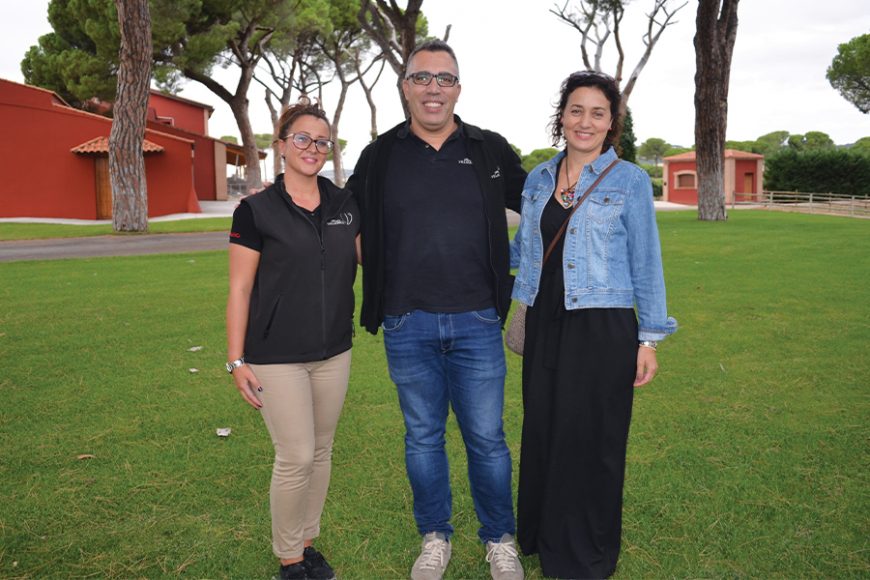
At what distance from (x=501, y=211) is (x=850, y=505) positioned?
2.42 meters

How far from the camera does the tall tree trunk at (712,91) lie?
2298 cm

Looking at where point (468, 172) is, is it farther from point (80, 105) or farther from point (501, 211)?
point (80, 105)

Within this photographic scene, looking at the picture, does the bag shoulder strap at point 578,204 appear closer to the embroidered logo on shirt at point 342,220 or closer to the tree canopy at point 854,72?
the embroidered logo on shirt at point 342,220

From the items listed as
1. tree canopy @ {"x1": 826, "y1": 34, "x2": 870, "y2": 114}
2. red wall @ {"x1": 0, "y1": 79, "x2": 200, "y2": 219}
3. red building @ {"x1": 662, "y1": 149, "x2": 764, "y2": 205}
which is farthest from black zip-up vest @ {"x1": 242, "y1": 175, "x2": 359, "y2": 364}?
tree canopy @ {"x1": 826, "y1": 34, "x2": 870, "y2": 114}

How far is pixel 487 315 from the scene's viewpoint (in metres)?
3.22

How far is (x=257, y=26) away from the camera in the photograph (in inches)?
1543

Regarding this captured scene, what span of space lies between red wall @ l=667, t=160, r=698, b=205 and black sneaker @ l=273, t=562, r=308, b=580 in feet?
163

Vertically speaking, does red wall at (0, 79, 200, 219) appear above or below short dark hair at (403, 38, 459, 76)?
above

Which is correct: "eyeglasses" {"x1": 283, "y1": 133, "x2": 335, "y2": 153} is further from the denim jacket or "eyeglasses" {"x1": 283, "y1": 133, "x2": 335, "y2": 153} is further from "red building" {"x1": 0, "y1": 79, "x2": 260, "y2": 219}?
"red building" {"x1": 0, "y1": 79, "x2": 260, "y2": 219}

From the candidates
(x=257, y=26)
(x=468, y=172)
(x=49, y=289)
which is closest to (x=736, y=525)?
(x=468, y=172)

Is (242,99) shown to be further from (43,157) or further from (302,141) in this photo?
(302,141)

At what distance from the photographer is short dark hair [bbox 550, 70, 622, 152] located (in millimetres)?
3074

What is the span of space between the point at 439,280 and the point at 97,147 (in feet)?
97.6

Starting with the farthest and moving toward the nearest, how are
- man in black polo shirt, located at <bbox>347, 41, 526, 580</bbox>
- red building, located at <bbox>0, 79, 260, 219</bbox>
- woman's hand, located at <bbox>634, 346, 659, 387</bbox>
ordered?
red building, located at <bbox>0, 79, 260, 219</bbox> → man in black polo shirt, located at <bbox>347, 41, 526, 580</bbox> → woman's hand, located at <bbox>634, 346, 659, 387</bbox>
